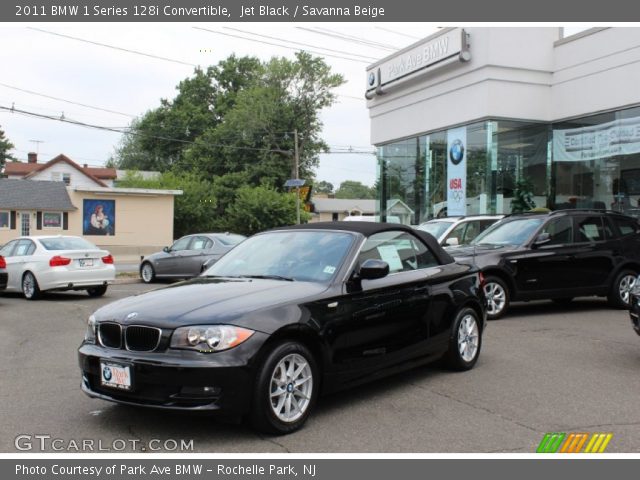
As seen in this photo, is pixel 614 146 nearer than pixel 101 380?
No

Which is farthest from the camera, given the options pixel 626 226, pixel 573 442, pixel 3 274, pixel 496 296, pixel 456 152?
pixel 456 152

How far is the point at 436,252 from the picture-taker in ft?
22.7

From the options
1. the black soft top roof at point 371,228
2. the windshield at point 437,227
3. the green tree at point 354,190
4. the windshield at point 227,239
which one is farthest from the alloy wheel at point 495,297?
the green tree at point 354,190

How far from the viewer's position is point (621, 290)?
38.4 feet

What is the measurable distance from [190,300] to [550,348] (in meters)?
5.05

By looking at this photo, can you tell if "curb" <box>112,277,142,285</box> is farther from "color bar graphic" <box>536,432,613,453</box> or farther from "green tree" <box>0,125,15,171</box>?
"green tree" <box>0,125,15,171</box>

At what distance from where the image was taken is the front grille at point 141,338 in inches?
184

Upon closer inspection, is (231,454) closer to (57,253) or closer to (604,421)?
(604,421)

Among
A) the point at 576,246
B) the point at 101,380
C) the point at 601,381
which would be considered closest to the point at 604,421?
the point at 601,381

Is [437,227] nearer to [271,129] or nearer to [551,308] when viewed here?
[551,308]

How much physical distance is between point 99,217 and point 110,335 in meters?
33.7

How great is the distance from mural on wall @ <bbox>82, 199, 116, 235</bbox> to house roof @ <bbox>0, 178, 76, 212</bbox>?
39.0 inches

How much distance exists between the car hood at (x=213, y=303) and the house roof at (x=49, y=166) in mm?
66987

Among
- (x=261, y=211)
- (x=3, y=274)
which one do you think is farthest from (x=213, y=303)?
Answer: (x=261, y=211)
